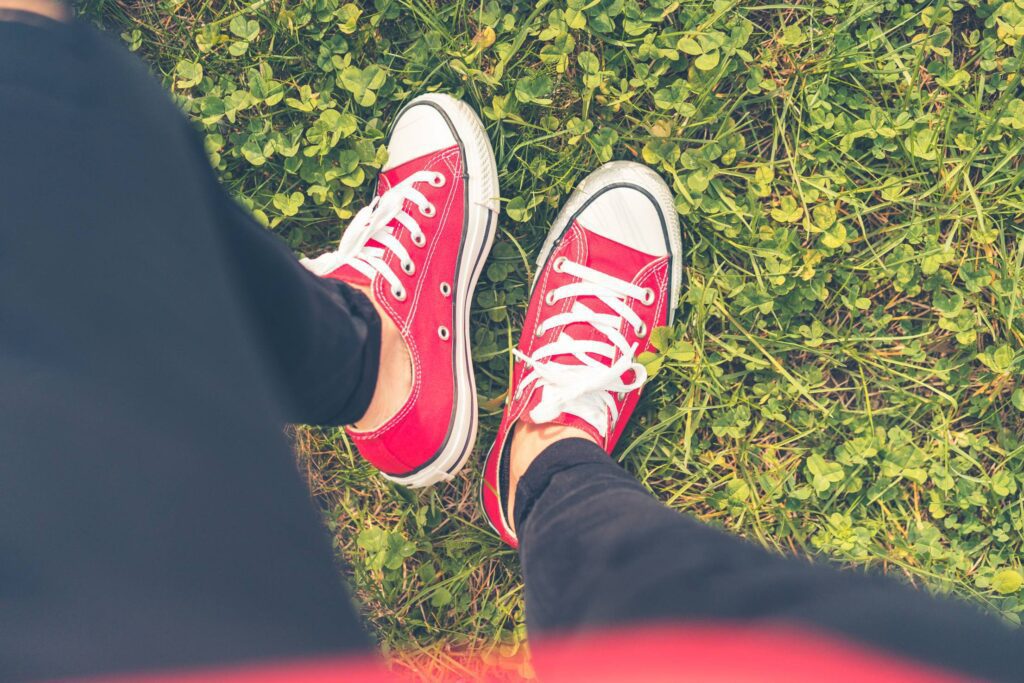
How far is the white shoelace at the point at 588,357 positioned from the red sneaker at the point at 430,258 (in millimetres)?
201

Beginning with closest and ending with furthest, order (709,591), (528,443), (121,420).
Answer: (121,420) → (709,591) → (528,443)

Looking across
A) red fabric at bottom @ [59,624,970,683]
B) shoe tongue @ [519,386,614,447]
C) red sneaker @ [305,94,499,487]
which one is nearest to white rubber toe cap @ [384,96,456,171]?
red sneaker @ [305,94,499,487]

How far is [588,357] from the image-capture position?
5.80ft

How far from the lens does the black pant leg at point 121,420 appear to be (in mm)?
733

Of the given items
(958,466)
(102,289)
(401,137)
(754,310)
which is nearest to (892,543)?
(958,466)

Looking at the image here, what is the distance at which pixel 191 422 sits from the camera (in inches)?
31.3

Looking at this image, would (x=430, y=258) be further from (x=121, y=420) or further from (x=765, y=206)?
(x=121, y=420)

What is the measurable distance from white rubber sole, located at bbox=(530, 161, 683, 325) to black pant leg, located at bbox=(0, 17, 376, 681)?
1.07 meters

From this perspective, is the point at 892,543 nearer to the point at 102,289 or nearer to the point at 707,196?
the point at 707,196

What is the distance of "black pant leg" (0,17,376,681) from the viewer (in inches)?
28.9

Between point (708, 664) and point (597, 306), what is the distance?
3.70 feet

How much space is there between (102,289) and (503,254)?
1122 millimetres

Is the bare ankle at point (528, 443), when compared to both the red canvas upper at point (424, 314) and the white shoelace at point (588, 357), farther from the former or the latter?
the red canvas upper at point (424, 314)

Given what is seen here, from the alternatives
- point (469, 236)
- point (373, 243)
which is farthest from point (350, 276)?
point (469, 236)
